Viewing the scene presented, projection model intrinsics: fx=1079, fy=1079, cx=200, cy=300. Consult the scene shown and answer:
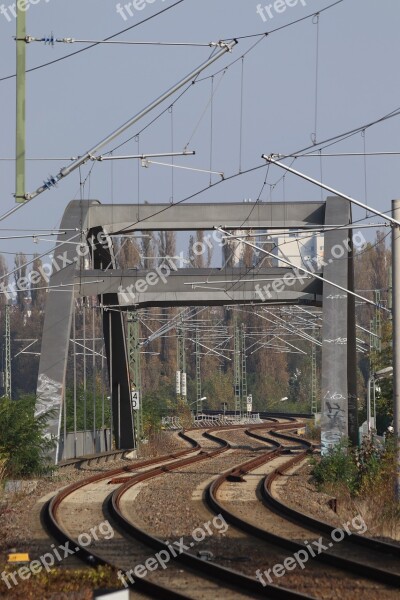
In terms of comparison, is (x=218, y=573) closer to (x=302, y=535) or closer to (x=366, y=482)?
(x=302, y=535)

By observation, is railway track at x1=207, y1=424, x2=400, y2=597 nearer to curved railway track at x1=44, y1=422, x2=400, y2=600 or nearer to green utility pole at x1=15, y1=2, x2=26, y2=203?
curved railway track at x1=44, y1=422, x2=400, y2=600

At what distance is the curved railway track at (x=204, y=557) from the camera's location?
498 inches

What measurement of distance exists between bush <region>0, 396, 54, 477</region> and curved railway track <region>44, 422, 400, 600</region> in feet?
5.57

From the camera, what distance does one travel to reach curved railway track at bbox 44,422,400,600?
12656 mm

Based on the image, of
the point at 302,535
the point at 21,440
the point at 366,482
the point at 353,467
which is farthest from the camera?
the point at 21,440

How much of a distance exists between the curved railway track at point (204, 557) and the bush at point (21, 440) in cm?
170

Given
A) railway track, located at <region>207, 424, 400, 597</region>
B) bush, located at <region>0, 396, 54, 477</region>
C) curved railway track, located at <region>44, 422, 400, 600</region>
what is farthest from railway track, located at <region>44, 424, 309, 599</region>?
bush, located at <region>0, 396, 54, 477</region>

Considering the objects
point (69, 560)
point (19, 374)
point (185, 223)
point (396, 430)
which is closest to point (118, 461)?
point (185, 223)

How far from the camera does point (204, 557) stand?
571 inches

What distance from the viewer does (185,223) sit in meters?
35.0

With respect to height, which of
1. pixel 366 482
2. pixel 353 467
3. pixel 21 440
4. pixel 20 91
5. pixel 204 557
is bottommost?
pixel 353 467

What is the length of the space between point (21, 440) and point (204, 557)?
15273 millimetres

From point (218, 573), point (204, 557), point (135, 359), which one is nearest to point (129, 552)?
point (204, 557)

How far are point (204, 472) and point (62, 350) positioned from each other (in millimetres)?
6180
